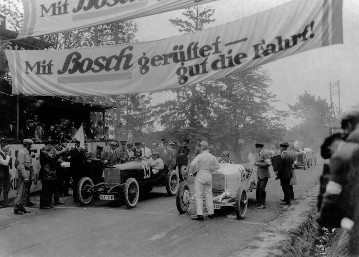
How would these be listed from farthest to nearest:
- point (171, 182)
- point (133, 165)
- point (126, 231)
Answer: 1. point (171, 182)
2. point (133, 165)
3. point (126, 231)

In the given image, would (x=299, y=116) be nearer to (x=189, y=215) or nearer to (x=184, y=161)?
(x=184, y=161)

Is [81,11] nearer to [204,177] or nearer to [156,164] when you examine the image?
[204,177]

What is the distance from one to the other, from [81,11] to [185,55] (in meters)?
1.73

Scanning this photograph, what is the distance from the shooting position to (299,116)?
5962 centimetres

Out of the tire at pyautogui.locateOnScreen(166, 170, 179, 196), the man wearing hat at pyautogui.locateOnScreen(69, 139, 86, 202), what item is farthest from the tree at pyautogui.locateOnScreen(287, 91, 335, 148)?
Result: the man wearing hat at pyautogui.locateOnScreen(69, 139, 86, 202)

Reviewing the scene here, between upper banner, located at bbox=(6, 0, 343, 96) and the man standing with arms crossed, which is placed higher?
upper banner, located at bbox=(6, 0, 343, 96)

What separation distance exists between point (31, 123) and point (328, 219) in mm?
15110

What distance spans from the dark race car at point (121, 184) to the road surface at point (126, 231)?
325mm

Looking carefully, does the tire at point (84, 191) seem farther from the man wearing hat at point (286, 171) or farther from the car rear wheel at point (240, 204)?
the man wearing hat at point (286, 171)

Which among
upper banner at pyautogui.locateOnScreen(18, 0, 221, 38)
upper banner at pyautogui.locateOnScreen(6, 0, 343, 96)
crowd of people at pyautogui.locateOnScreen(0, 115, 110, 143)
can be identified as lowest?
crowd of people at pyautogui.locateOnScreen(0, 115, 110, 143)

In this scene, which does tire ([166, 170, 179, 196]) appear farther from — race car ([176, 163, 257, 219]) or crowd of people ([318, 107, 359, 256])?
crowd of people ([318, 107, 359, 256])

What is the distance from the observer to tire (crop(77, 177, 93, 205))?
10.7 meters

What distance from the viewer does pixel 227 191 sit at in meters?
9.55

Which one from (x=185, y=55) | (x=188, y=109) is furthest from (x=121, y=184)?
(x=188, y=109)
